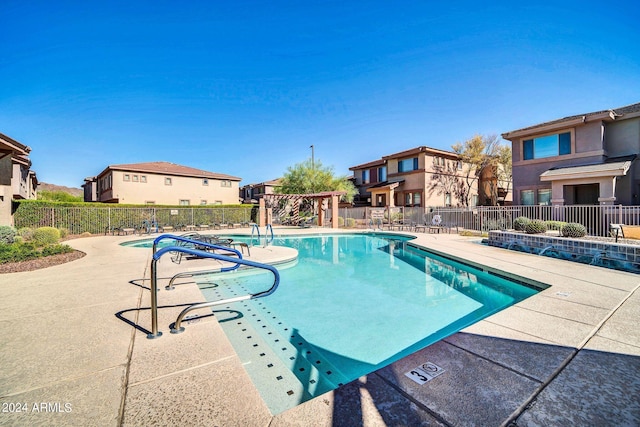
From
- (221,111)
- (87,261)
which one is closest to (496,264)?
(87,261)

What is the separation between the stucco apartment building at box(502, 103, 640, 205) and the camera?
14078mm

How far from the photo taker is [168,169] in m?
28.2

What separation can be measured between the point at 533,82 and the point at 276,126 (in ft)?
65.0

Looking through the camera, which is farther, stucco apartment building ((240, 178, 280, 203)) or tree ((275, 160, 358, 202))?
stucco apartment building ((240, 178, 280, 203))

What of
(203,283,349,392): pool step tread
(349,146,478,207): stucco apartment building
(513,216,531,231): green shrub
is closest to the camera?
(203,283,349,392): pool step tread

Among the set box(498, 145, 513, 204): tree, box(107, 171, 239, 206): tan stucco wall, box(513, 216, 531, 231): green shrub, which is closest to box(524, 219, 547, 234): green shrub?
box(513, 216, 531, 231): green shrub

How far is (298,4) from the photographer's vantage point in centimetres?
1257

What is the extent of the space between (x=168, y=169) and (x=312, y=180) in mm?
14994

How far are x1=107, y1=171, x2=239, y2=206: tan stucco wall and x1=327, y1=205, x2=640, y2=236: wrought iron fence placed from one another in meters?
15.1

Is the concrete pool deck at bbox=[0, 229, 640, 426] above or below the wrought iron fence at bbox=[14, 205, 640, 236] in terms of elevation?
below

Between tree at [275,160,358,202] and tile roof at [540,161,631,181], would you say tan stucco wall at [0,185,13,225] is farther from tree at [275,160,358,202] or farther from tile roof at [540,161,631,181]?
tile roof at [540,161,631,181]

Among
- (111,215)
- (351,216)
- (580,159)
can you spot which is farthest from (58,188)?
(580,159)

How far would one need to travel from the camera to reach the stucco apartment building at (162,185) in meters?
25.4

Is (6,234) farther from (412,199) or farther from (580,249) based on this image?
(412,199)
